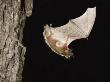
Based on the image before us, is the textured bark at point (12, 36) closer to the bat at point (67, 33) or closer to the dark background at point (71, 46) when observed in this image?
the bat at point (67, 33)

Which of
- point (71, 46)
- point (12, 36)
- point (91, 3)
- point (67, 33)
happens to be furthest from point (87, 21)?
point (91, 3)

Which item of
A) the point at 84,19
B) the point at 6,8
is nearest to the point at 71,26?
the point at 84,19

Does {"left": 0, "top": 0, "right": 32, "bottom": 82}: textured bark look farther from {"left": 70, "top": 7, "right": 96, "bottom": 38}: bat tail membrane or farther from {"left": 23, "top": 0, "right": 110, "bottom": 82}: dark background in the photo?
{"left": 23, "top": 0, "right": 110, "bottom": 82}: dark background

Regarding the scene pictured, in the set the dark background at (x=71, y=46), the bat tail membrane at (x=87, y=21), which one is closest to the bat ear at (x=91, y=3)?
the dark background at (x=71, y=46)

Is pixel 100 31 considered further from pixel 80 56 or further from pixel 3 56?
pixel 3 56

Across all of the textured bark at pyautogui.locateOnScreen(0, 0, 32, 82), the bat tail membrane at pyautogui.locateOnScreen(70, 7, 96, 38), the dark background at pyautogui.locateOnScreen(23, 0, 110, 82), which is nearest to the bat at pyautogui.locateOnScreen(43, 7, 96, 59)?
Answer: the bat tail membrane at pyautogui.locateOnScreen(70, 7, 96, 38)

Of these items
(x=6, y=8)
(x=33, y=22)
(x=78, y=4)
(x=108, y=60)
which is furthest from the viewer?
(x=108, y=60)
